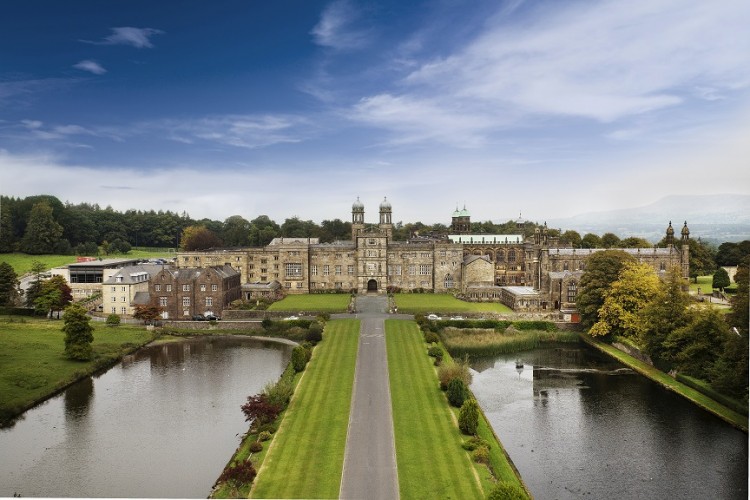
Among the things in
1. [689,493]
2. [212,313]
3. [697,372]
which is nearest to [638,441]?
[689,493]

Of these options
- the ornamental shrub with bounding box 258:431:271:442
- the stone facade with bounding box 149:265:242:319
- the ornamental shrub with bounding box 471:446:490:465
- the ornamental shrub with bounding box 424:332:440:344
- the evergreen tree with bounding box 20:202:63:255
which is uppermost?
the evergreen tree with bounding box 20:202:63:255

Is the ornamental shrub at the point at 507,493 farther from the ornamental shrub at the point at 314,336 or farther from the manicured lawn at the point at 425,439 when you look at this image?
the ornamental shrub at the point at 314,336

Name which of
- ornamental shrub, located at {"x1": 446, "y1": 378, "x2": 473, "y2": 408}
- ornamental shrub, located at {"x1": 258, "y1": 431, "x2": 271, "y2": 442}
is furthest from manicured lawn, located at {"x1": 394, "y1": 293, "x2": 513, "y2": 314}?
ornamental shrub, located at {"x1": 258, "y1": 431, "x2": 271, "y2": 442}

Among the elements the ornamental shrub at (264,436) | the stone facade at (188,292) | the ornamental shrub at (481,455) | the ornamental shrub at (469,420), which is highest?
the stone facade at (188,292)

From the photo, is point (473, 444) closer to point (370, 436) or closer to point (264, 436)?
point (370, 436)

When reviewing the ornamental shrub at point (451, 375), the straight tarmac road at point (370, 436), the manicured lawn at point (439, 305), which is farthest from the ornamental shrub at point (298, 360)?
the manicured lawn at point (439, 305)

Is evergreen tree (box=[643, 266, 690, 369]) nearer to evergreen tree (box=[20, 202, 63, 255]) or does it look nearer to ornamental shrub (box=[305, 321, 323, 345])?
ornamental shrub (box=[305, 321, 323, 345])

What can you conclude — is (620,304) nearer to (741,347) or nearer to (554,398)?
(554,398)
